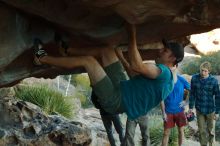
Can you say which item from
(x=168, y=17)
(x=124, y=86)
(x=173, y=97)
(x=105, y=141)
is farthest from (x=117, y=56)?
(x=105, y=141)

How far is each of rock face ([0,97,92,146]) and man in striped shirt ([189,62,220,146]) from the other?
9.15ft

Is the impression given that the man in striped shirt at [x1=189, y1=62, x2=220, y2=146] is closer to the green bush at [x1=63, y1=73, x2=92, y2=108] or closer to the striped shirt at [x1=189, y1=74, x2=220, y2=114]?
the striped shirt at [x1=189, y1=74, x2=220, y2=114]

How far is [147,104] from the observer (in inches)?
271

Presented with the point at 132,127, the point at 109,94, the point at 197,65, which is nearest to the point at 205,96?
the point at 132,127

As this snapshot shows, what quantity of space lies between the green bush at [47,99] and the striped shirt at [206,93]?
5035 mm

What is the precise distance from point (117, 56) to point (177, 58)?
0.93 m

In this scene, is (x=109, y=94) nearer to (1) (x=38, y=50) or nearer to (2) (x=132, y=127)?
(1) (x=38, y=50)

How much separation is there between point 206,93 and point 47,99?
5.35 metres

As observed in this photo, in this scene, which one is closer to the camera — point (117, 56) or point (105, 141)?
point (117, 56)

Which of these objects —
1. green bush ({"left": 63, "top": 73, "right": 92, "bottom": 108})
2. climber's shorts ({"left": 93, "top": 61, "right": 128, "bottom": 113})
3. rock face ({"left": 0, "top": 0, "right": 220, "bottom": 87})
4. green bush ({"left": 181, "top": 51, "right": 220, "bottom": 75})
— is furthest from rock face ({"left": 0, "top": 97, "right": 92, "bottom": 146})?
green bush ({"left": 181, "top": 51, "right": 220, "bottom": 75})

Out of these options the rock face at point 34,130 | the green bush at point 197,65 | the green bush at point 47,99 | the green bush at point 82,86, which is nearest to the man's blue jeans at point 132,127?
the rock face at point 34,130

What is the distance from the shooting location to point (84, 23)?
21.4 ft

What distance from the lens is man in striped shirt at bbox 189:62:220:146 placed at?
976 cm

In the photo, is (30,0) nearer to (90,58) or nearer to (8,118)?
(90,58)
